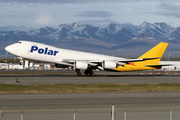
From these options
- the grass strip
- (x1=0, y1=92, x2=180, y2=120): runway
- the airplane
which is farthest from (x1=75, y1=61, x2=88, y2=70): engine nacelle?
(x1=0, y1=92, x2=180, y2=120): runway

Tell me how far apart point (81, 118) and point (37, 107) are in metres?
5.33

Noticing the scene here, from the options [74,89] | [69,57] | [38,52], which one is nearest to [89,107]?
[74,89]

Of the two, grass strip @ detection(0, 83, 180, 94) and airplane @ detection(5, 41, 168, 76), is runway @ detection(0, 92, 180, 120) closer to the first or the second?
grass strip @ detection(0, 83, 180, 94)

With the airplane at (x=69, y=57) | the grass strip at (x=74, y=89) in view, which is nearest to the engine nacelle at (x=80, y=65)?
the airplane at (x=69, y=57)

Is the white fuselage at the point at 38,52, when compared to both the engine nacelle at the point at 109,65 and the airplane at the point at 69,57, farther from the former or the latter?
the engine nacelle at the point at 109,65

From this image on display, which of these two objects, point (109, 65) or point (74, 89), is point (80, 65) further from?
point (74, 89)

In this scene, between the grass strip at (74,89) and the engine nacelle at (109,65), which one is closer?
the grass strip at (74,89)

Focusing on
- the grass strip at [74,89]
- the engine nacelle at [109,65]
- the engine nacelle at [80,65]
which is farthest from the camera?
the engine nacelle at [109,65]

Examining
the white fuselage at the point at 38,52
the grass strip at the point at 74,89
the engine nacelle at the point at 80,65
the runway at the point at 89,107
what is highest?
the white fuselage at the point at 38,52

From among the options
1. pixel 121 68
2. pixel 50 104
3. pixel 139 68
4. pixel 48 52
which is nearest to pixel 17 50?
pixel 48 52

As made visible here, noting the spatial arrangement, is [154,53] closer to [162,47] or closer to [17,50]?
[162,47]

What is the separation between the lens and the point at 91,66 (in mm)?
48719

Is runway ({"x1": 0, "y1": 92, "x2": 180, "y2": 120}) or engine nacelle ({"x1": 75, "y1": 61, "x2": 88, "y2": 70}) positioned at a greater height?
engine nacelle ({"x1": 75, "y1": 61, "x2": 88, "y2": 70})

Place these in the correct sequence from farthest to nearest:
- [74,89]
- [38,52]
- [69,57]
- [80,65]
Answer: [69,57]
[38,52]
[80,65]
[74,89]
